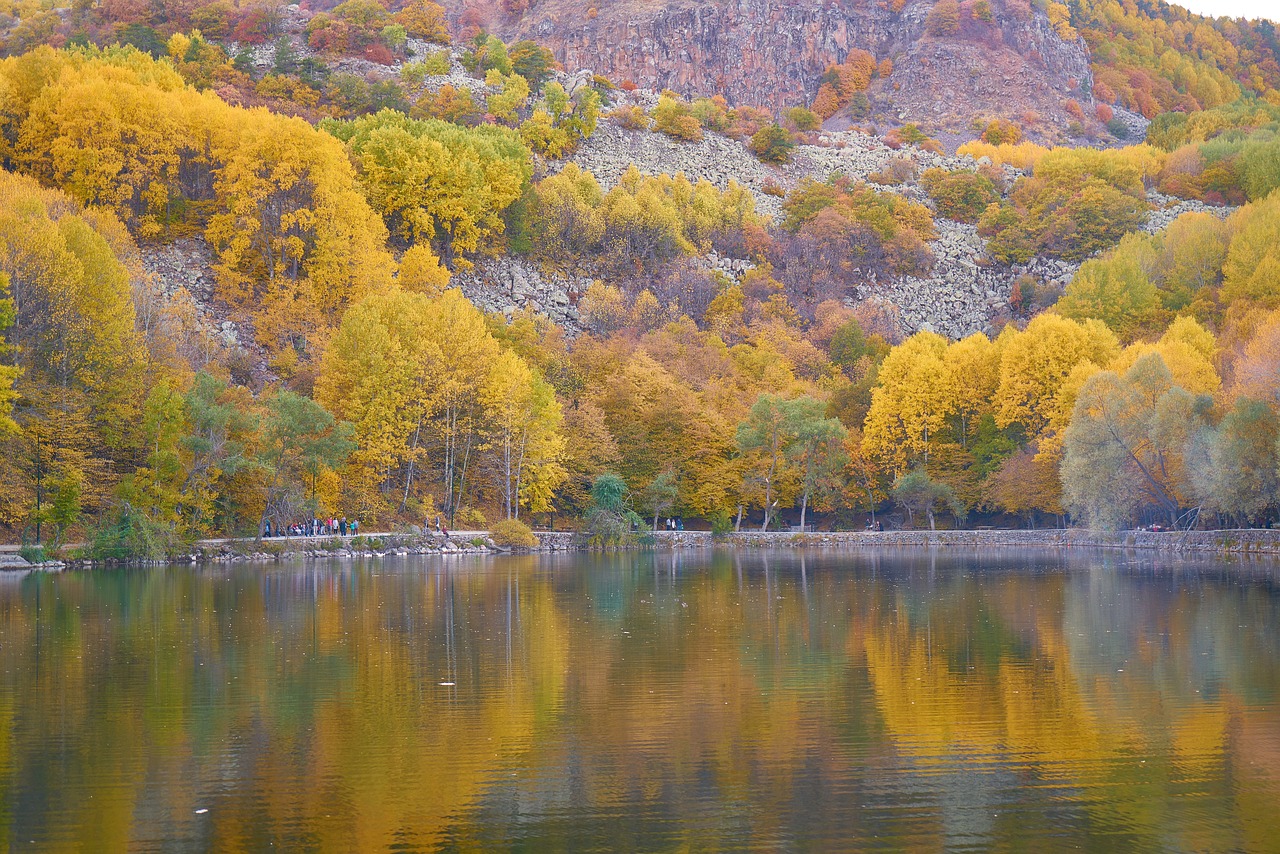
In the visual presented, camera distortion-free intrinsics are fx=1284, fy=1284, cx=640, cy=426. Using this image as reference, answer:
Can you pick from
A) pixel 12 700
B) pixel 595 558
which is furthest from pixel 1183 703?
pixel 595 558

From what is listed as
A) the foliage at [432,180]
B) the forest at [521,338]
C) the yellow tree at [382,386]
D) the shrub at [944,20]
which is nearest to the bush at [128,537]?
the forest at [521,338]

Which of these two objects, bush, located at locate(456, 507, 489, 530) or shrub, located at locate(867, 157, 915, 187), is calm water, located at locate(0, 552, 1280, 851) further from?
shrub, located at locate(867, 157, 915, 187)

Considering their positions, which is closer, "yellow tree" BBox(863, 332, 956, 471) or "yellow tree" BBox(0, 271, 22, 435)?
"yellow tree" BBox(0, 271, 22, 435)

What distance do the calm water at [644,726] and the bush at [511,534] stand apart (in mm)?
30064

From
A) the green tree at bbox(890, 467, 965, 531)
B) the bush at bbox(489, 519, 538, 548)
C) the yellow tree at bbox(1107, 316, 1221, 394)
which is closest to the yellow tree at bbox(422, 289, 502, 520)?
the bush at bbox(489, 519, 538, 548)

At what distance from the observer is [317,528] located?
5719 cm

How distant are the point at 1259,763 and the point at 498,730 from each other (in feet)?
28.1

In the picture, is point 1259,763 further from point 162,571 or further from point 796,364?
point 796,364

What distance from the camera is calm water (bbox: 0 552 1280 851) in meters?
11.7

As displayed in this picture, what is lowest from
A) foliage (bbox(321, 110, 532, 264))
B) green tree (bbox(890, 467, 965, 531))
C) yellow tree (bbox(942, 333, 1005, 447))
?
green tree (bbox(890, 467, 965, 531))

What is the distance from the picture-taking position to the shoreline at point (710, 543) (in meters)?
48.3

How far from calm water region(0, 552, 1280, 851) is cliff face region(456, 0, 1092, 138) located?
148695mm

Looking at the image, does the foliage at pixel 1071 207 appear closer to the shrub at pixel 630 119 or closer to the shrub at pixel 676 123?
the shrub at pixel 676 123

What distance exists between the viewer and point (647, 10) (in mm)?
173625
